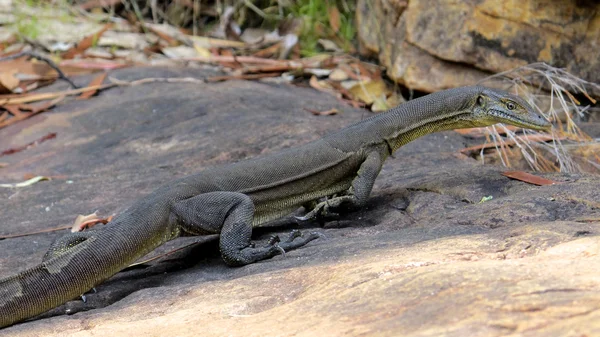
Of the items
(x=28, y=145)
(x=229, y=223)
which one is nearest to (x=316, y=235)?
(x=229, y=223)

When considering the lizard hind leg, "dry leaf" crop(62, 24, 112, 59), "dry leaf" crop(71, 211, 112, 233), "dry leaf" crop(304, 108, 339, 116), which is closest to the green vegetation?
"dry leaf" crop(304, 108, 339, 116)

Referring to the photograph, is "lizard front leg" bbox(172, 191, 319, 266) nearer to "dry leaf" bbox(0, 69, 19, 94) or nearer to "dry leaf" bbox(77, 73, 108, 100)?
"dry leaf" bbox(77, 73, 108, 100)

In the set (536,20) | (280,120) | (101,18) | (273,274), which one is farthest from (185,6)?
(273,274)

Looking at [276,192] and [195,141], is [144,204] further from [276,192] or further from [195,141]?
[195,141]

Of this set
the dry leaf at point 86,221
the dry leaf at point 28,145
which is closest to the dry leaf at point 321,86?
the dry leaf at point 28,145

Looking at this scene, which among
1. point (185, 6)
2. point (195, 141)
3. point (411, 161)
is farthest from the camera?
point (185, 6)

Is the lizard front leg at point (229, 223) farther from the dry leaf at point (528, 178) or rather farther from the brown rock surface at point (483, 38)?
the brown rock surface at point (483, 38)

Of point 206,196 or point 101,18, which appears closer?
point 206,196

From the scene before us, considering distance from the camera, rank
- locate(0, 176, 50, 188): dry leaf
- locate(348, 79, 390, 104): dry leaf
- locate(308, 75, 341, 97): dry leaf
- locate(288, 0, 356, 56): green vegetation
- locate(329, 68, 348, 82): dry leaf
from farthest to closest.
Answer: locate(288, 0, 356, 56): green vegetation < locate(329, 68, 348, 82): dry leaf < locate(308, 75, 341, 97): dry leaf < locate(348, 79, 390, 104): dry leaf < locate(0, 176, 50, 188): dry leaf
